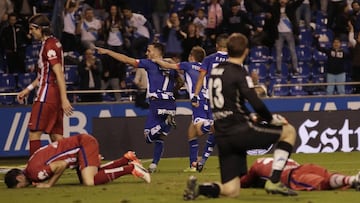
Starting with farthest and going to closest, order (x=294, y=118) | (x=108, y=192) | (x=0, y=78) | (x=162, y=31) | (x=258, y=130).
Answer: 1. (x=162, y=31)
2. (x=0, y=78)
3. (x=294, y=118)
4. (x=108, y=192)
5. (x=258, y=130)

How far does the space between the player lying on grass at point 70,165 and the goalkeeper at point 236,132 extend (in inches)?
98.5

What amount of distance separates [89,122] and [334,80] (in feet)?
21.9

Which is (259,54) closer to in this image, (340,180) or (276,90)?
(276,90)

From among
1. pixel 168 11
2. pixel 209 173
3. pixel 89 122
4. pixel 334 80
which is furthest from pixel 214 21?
pixel 209 173

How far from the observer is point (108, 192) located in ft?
43.4

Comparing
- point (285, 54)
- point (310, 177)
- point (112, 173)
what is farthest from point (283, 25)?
point (310, 177)

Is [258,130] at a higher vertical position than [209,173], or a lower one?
higher

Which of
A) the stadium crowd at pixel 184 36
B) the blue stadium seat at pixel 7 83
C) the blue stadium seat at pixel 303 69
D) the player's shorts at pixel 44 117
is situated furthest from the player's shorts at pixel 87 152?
the blue stadium seat at pixel 303 69

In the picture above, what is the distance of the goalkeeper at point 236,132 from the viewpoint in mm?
11836

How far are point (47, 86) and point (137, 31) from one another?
11108 millimetres

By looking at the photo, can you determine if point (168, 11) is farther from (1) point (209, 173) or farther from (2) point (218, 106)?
(2) point (218, 106)

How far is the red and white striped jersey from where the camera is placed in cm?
1484

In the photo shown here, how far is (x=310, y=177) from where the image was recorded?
41.7ft

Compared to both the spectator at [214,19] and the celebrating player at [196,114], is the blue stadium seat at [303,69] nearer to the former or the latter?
the spectator at [214,19]
